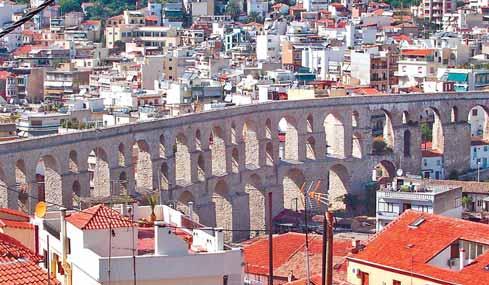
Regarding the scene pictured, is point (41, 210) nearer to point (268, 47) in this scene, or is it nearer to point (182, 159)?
point (182, 159)

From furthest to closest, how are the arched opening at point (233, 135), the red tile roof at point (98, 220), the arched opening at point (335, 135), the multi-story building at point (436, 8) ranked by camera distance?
the multi-story building at point (436, 8) → the arched opening at point (335, 135) → the arched opening at point (233, 135) → the red tile roof at point (98, 220)

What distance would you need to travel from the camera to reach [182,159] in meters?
39.8

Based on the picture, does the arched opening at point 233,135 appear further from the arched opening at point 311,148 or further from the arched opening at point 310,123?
the arched opening at point 310,123

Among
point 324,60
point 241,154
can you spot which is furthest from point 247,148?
point 324,60

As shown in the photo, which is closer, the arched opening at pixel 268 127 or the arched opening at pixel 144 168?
the arched opening at pixel 144 168

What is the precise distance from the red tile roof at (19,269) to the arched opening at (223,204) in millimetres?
29479

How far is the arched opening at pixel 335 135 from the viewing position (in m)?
45.7

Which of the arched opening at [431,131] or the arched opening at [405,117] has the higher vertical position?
the arched opening at [405,117]

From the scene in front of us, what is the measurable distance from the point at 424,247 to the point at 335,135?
99.3 ft

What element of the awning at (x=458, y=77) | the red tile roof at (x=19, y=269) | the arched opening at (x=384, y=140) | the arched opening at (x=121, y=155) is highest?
the red tile roof at (x=19, y=269)

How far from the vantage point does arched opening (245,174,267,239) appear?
40.1 meters

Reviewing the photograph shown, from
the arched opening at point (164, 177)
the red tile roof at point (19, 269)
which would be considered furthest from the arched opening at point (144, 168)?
the red tile roof at point (19, 269)

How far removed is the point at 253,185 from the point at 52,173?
28.2 ft

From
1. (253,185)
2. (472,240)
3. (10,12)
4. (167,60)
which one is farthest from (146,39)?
(472,240)
